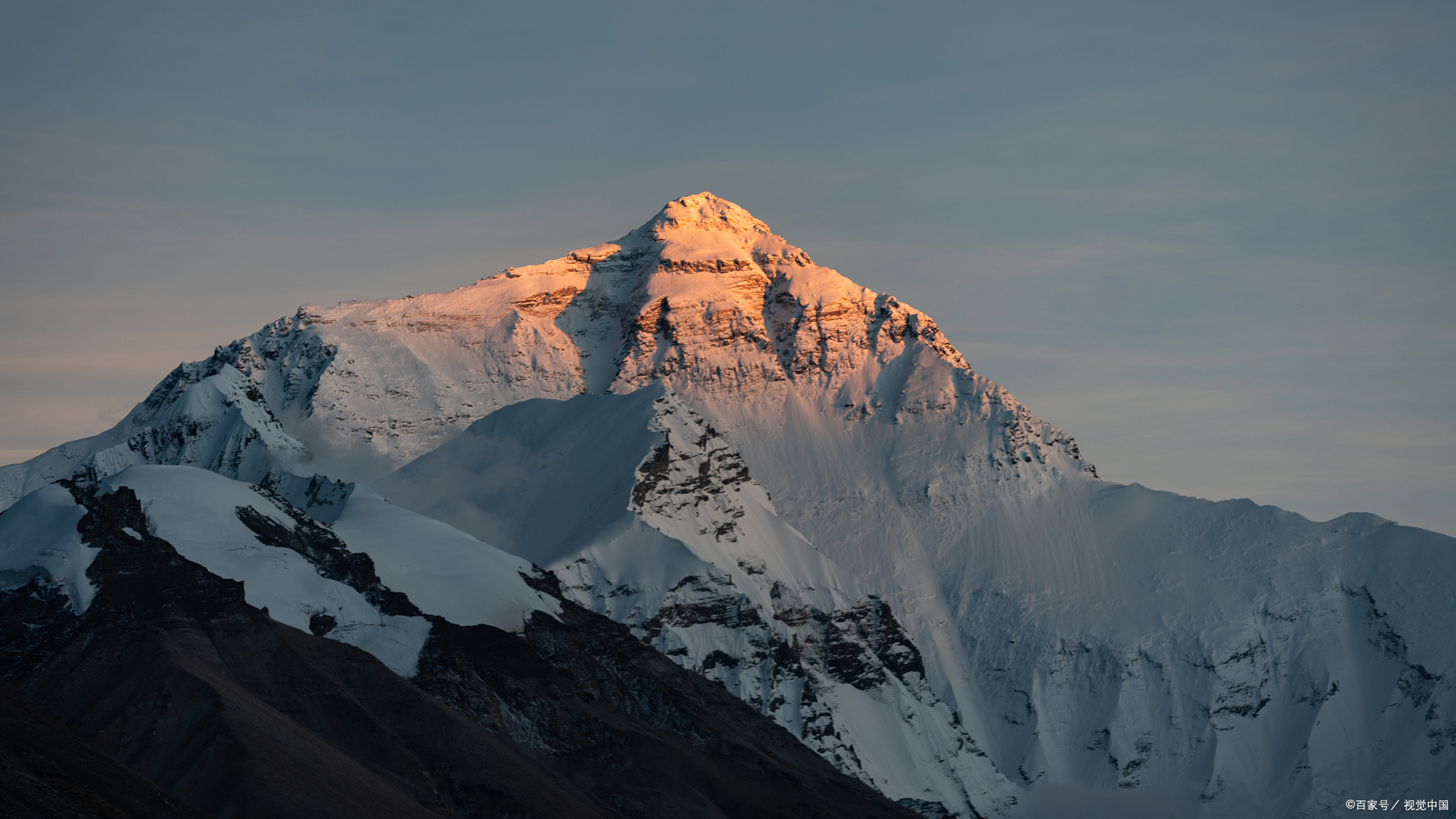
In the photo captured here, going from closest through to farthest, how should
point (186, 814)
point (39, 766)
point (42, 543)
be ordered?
point (39, 766) → point (186, 814) → point (42, 543)

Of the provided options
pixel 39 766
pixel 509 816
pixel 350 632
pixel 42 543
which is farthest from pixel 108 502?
pixel 39 766

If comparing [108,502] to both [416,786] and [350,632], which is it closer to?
[350,632]

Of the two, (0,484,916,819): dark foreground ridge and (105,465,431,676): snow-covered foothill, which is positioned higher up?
(105,465,431,676): snow-covered foothill

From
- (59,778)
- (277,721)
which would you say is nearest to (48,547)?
(277,721)

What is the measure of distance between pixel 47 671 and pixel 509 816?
40388mm

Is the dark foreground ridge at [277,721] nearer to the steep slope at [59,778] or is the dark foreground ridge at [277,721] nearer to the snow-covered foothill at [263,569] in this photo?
the steep slope at [59,778]

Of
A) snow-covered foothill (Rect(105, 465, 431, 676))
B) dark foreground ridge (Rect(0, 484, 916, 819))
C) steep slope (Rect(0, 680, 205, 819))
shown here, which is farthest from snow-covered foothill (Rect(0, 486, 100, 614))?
steep slope (Rect(0, 680, 205, 819))

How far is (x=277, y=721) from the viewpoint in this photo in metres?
147

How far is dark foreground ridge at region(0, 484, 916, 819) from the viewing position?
132m

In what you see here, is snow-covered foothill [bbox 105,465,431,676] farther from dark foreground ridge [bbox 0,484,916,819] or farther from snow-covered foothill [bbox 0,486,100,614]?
snow-covered foothill [bbox 0,486,100,614]

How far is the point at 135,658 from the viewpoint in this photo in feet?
488

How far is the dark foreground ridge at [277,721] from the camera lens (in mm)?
132000

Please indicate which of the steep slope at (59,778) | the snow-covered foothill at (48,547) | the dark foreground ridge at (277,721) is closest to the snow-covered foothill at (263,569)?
the dark foreground ridge at (277,721)

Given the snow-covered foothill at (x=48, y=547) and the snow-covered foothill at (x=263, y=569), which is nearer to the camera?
the snow-covered foothill at (x=48, y=547)
